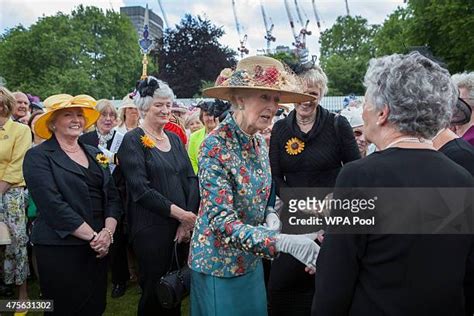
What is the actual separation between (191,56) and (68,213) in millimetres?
40397

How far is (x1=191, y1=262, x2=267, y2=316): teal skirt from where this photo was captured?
2.15m

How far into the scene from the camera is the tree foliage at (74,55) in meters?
39.8

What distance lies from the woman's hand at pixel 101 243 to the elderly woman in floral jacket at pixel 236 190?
1036 millimetres

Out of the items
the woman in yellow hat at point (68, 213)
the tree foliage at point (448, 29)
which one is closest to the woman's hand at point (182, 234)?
the woman in yellow hat at point (68, 213)

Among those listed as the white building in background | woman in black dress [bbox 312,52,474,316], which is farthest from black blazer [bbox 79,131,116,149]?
the white building in background

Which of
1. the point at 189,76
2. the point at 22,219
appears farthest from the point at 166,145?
the point at 189,76

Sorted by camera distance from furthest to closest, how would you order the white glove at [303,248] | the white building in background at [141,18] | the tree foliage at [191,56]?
1. the white building in background at [141,18]
2. the tree foliage at [191,56]
3. the white glove at [303,248]

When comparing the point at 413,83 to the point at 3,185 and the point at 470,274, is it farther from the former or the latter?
the point at 3,185

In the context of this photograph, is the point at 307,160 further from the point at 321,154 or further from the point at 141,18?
the point at 141,18

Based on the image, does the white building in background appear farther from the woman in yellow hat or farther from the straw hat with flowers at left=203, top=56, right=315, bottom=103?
the straw hat with flowers at left=203, top=56, right=315, bottom=103

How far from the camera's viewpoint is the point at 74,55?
42.8 metres

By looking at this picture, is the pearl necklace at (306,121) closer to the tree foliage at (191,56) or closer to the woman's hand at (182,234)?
the woman's hand at (182,234)

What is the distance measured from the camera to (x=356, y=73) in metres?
45.4

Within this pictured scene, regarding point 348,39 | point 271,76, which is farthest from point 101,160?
point 348,39
